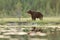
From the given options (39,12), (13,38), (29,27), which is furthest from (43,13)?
(13,38)

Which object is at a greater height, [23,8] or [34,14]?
[23,8]

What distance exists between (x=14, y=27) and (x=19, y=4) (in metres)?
1.32

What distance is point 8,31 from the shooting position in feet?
17.2

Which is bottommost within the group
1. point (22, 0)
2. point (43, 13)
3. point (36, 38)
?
point (36, 38)

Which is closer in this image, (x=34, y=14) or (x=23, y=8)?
(x=34, y=14)

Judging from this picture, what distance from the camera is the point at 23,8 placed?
6816 millimetres

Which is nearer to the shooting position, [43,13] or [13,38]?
[13,38]

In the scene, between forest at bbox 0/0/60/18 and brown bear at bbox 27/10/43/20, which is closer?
brown bear at bbox 27/10/43/20

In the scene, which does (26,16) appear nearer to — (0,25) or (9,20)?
(9,20)

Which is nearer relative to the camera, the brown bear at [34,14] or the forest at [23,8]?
the brown bear at [34,14]

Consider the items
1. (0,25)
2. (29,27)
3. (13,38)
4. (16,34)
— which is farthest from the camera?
(0,25)

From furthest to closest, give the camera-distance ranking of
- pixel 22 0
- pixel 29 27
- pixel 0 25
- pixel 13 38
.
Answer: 1. pixel 22 0
2. pixel 0 25
3. pixel 29 27
4. pixel 13 38

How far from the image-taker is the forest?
669 centimetres

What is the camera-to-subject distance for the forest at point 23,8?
263 inches
